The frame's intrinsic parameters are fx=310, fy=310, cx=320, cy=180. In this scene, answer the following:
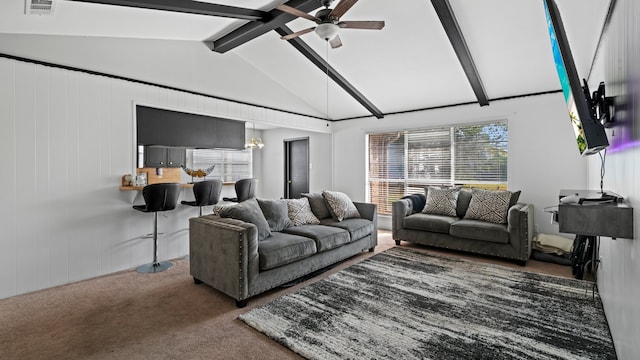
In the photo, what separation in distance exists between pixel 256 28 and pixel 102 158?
7.61 feet

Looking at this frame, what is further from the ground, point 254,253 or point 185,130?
point 185,130

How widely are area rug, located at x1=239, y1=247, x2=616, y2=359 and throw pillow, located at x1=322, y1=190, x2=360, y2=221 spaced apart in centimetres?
90

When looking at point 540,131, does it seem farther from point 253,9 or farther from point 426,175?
point 253,9

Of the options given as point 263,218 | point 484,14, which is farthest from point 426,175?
point 263,218

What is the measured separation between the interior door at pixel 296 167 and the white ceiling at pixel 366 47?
2002 mm

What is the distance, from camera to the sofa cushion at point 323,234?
11.1ft

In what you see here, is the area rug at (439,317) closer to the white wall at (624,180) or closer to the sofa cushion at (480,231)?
the white wall at (624,180)

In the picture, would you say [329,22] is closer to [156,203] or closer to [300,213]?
[300,213]

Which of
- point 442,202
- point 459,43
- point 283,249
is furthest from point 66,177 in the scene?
point 442,202

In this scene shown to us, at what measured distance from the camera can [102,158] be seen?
355 centimetres

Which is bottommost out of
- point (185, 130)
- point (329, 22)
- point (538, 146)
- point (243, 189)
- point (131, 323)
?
point (131, 323)

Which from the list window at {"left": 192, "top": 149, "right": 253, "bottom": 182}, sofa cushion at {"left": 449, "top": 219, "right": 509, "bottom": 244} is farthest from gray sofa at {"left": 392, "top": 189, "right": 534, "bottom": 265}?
window at {"left": 192, "top": 149, "right": 253, "bottom": 182}

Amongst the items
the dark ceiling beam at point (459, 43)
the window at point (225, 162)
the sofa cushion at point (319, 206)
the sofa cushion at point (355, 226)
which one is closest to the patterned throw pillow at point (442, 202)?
the sofa cushion at point (355, 226)

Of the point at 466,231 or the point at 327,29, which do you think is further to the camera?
the point at 466,231
